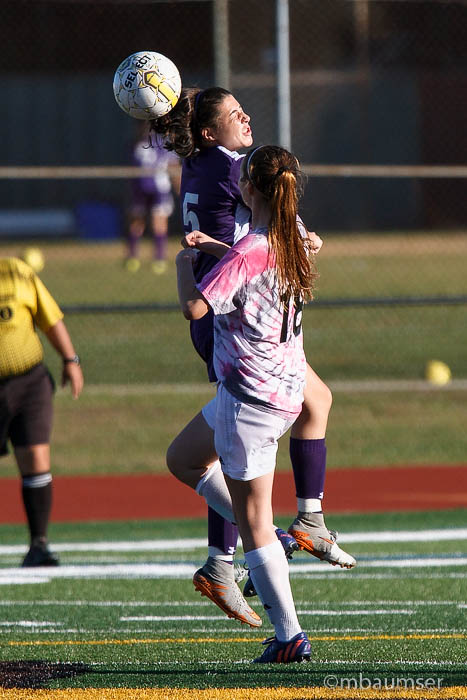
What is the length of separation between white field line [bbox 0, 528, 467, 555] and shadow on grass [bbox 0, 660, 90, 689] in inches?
145

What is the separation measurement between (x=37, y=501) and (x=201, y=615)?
6.51 ft

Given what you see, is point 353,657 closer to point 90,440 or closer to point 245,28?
point 90,440

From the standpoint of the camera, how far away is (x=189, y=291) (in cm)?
436

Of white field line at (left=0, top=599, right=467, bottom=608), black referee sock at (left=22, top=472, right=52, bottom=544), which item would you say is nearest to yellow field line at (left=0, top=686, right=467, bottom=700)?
white field line at (left=0, top=599, right=467, bottom=608)

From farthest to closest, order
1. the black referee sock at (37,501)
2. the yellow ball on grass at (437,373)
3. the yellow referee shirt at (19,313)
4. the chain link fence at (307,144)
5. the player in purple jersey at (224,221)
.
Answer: the chain link fence at (307,144)
the yellow ball on grass at (437,373)
the black referee sock at (37,501)
the yellow referee shirt at (19,313)
the player in purple jersey at (224,221)

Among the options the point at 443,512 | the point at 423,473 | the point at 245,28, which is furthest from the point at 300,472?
the point at 245,28

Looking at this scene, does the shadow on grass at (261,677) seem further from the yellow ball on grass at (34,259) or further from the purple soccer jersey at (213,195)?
the yellow ball on grass at (34,259)

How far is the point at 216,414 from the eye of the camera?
4.49 m

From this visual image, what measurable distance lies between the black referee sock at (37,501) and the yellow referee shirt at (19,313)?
70 centimetres

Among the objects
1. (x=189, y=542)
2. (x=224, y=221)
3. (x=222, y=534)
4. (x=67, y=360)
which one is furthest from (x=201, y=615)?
(x=189, y=542)

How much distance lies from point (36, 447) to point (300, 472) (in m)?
3.10

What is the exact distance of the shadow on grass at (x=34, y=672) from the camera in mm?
4441

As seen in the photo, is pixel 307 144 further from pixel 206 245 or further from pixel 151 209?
pixel 206 245

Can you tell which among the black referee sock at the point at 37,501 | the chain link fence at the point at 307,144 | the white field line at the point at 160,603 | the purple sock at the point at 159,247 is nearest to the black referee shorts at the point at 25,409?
the black referee sock at the point at 37,501
